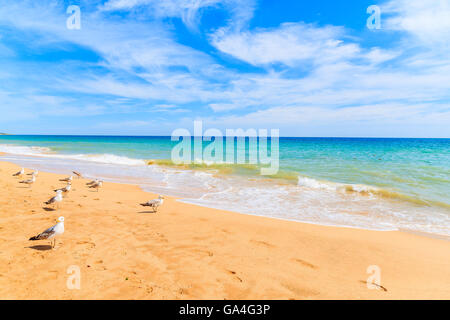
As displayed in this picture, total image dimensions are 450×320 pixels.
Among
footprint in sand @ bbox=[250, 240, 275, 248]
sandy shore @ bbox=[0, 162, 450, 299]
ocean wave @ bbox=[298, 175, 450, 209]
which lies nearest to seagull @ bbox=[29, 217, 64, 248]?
sandy shore @ bbox=[0, 162, 450, 299]

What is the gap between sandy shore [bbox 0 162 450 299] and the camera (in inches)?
171

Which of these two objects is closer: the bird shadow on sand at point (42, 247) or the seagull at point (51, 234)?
the bird shadow on sand at point (42, 247)

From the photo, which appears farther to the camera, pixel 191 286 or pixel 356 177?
pixel 356 177

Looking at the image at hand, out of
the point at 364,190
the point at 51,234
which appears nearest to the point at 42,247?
the point at 51,234

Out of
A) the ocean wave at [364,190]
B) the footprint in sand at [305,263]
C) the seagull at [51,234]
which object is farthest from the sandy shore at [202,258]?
the ocean wave at [364,190]

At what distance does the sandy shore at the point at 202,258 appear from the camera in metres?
4.36

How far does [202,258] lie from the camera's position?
560cm

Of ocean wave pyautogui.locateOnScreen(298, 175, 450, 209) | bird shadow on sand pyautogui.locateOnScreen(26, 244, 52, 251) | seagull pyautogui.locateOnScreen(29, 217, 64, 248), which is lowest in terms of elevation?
ocean wave pyautogui.locateOnScreen(298, 175, 450, 209)

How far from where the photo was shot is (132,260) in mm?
5266

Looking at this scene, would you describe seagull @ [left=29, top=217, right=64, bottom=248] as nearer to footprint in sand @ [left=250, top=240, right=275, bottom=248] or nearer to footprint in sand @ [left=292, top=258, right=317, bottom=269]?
footprint in sand @ [left=250, top=240, right=275, bottom=248]

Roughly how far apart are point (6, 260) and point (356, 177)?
22213 mm

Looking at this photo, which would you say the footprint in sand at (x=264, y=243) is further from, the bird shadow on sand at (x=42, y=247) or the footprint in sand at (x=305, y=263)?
the bird shadow on sand at (x=42, y=247)
